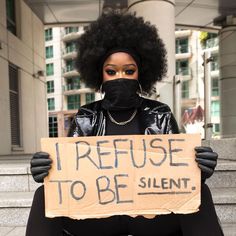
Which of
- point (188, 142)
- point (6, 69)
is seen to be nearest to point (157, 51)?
point (188, 142)

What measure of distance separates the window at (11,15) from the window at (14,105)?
945mm

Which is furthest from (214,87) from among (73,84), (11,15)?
(73,84)

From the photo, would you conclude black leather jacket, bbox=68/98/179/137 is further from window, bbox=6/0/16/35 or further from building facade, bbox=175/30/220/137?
window, bbox=6/0/16/35

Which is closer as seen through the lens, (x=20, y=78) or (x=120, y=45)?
(x=120, y=45)

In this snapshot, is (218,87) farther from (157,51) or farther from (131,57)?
(131,57)

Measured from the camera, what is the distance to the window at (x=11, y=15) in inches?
355

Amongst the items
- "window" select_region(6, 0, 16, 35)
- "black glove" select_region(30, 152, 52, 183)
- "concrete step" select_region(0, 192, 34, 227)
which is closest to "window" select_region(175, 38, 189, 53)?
"window" select_region(6, 0, 16, 35)

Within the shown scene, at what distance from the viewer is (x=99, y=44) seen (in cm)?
225

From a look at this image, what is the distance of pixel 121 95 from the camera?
1979 millimetres

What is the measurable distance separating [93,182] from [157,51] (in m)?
1.09

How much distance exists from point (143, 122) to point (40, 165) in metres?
0.68

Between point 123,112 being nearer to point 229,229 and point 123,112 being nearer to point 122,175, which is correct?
point 122,175

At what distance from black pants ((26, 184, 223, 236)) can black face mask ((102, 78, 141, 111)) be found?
0.60m

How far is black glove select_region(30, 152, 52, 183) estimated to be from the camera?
5.18 feet
